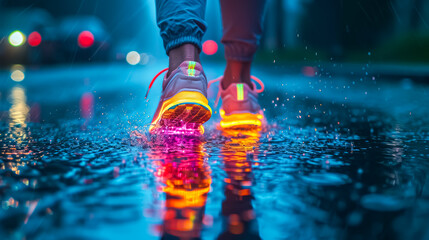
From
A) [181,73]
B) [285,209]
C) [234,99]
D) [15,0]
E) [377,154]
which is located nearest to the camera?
[285,209]

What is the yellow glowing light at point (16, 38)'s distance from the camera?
593 inches

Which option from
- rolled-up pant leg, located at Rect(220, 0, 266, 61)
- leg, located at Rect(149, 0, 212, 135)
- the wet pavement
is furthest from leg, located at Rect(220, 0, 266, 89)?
leg, located at Rect(149, 0, 212, 135)

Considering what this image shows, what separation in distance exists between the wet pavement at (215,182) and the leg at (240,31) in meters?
0.50

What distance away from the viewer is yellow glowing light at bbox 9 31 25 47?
15070 millimetres

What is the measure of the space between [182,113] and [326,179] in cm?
124

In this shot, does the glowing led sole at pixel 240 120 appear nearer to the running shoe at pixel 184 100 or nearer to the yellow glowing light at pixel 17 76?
the running shoe at pixel 184 100

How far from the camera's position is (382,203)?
6.55 feet

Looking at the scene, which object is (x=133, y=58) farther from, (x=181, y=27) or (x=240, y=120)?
(x=181, y=27)

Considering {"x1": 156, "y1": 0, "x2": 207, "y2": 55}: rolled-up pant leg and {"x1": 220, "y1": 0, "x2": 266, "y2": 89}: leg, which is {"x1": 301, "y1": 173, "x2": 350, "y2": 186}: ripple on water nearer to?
{"x1": 156, "y1": 0, "x2": 207, "y2": 55}: rolled-up pant leg

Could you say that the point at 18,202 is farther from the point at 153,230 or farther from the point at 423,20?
the point at 423,20

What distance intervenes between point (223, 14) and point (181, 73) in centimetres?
102

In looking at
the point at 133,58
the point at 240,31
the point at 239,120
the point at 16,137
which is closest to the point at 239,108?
the point at 239,120

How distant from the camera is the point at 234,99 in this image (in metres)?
4.14

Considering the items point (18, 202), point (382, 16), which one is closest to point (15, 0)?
point (382, 16)
